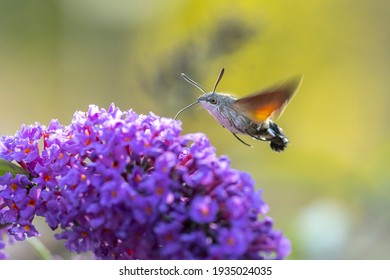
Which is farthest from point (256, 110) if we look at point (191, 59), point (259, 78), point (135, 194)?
point (259, 78)

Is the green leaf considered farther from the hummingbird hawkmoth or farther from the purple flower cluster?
the hummingbird hawkmoth

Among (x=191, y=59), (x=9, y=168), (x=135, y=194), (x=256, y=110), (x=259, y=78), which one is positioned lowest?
(x=135, y=194)

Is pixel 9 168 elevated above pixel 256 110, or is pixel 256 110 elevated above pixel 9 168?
pixel 256 110

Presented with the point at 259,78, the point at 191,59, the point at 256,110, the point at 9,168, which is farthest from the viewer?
the point at 259,78

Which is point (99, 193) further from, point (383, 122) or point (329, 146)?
point (383, 122)

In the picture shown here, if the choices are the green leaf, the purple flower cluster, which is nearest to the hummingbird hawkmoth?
the purple flower cluster

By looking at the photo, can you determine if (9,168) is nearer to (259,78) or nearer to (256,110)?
(256,110)

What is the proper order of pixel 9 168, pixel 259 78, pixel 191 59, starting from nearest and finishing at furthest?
pixel 9 168
pixel 191 59
pixel 259 78
